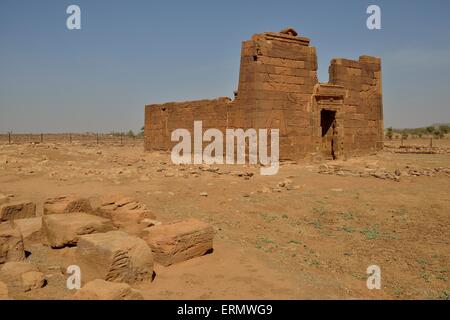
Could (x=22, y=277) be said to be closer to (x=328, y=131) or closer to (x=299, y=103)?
(x=299, y=103)

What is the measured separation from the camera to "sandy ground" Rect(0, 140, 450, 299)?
4129 millimetres

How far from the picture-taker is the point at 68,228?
5.05 meters

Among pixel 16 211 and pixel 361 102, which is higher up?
pixel 361 102

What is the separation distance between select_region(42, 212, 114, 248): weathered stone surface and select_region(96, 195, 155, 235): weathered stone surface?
1.43ft

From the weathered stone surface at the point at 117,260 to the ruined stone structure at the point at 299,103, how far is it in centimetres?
919

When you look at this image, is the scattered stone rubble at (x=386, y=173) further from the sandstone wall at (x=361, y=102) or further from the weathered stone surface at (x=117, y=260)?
the weathered stone surface at (x=117, y=260)

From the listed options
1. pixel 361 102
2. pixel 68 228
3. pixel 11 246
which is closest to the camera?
pixel 11 246

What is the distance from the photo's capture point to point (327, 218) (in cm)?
710

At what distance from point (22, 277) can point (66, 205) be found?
7.26 ft

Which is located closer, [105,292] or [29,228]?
[105,292]

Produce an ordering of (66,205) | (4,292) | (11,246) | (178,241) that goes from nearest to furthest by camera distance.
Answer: (4,292) < (11,246) < (178,241) < (66,205)

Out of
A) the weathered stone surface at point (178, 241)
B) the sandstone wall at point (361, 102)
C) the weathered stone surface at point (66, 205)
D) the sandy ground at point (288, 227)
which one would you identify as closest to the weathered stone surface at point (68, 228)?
the sandy ground at point (288, 227)

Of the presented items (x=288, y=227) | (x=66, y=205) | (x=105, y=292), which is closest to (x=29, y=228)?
(x=66, y=205)
